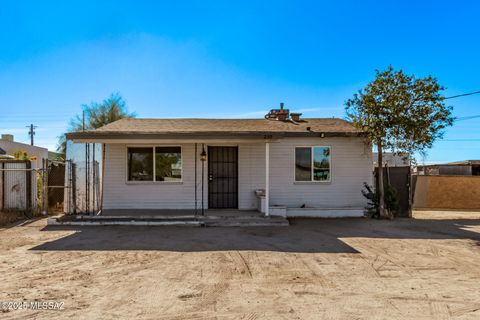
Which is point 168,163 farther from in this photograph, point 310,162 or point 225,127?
point 310,162

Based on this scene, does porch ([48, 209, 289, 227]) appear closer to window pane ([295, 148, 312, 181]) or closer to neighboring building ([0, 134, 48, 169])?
window pane ([295, 148, 312, 181])

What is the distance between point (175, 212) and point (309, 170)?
189 inches

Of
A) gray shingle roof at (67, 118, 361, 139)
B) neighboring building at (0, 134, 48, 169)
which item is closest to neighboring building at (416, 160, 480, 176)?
gray shingle roof at (67, 118, 361, 139)

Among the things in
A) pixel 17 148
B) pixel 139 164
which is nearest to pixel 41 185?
pixel 139 164

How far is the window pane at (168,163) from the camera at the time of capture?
40.7 feet

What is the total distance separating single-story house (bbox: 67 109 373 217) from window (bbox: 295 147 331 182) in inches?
1.4

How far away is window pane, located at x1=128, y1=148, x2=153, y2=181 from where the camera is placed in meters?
12.4

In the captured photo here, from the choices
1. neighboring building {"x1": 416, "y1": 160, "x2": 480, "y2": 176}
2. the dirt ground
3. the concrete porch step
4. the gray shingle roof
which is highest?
the gray shingle roof

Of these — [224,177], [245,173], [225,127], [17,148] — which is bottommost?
[224,177]

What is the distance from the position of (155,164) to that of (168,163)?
0.44 meters

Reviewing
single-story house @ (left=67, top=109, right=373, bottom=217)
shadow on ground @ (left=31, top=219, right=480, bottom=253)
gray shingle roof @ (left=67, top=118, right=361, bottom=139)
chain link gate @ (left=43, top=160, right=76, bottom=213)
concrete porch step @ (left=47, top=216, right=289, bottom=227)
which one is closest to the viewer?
shadow on ground @ (left=31, top=219, right=480, bottom=253)

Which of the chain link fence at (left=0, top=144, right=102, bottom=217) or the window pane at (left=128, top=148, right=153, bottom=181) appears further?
the window pane at (left=128, top=148, right=153, bottom=181)

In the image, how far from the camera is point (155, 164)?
12367 millimetres

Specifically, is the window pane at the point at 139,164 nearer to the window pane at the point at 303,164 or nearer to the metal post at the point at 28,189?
the metal post at the point at 28,189
